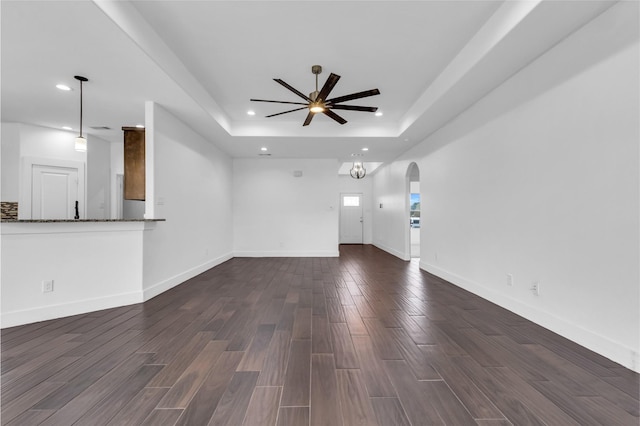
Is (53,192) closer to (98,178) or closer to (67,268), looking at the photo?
(98,178)

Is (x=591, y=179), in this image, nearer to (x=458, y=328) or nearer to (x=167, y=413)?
(x=458, y=328)

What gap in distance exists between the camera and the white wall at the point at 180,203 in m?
3.75

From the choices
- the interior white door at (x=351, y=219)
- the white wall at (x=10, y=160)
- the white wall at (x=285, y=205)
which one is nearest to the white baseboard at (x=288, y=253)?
the white wall at (x=285, y=205)

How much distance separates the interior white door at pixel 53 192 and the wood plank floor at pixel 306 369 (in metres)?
3.44

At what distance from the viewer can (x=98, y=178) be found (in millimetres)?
5750

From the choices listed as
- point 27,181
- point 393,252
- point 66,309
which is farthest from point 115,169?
point 393,252

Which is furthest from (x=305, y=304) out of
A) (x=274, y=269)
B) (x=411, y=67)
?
(x=411, y=67)

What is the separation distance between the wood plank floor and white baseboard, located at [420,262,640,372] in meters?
0.08

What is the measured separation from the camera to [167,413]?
1.47m

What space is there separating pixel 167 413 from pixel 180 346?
33.5 inches

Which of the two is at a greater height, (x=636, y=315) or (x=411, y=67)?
(x=411, y=67)

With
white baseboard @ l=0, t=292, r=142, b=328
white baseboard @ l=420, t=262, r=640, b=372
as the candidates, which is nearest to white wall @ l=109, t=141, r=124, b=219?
white baseboard @ l=0, t=292, r=142, b=328

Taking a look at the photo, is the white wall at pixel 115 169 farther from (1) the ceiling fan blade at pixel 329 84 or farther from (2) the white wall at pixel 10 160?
(1) the ceiling fan blade at pixel 329 84

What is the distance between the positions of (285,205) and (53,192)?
15.3 ft
